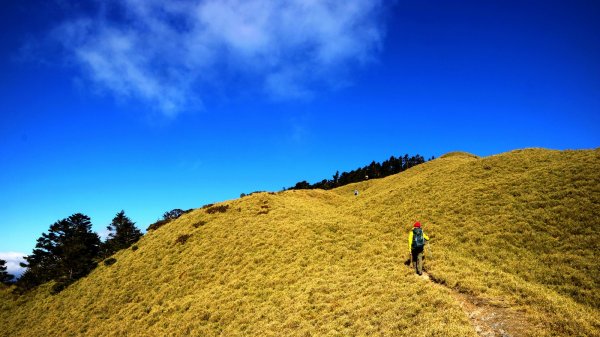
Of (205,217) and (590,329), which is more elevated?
(205,217)

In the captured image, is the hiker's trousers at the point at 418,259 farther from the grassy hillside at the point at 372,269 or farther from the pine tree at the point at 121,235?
the pine tree at the point at 121,235

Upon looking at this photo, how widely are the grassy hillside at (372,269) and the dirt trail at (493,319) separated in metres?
0.10

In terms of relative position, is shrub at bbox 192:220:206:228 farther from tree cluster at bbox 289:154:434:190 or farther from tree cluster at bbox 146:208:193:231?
tree cluster at bbox 289:154:434:190

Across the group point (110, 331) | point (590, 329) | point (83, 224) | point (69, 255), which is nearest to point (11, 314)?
point (69, 255)

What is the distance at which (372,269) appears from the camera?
2116cm

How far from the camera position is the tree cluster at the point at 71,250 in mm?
40750

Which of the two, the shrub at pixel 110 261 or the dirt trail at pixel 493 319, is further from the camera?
the shrub at pixel 110 261

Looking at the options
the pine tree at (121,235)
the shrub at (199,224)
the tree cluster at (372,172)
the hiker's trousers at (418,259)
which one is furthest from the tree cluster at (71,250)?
the tree cluster at (372,172)

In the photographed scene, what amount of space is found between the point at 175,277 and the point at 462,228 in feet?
86.2

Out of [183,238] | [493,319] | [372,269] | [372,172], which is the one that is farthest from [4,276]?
[372,172]

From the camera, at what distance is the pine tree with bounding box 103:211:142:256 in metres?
45.6

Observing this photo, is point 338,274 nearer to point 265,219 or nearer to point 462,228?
point 462,228

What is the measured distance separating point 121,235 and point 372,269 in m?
41.3

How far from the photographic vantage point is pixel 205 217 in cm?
4447
